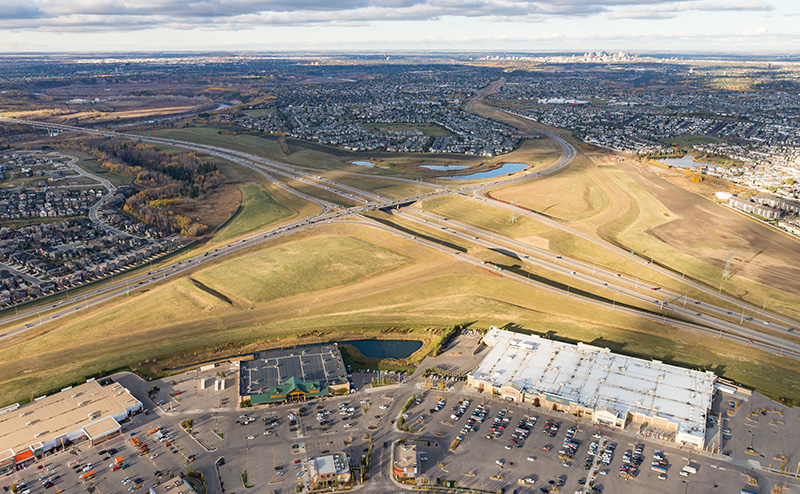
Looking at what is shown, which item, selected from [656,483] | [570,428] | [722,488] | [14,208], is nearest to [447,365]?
[570,428]

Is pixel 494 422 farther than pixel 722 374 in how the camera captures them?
No

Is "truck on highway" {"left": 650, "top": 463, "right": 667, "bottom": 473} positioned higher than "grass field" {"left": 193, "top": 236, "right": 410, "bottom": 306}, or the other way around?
"grass field" {"left": 193, "top": 236, "right": 410, "bottom": 306}

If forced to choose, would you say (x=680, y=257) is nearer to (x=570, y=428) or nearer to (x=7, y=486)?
(x=570, y=428)

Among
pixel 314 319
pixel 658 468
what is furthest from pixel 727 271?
pixel 314 319

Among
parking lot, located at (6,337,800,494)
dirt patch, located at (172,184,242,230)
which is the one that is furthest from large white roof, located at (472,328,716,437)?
dirt patch, located at (172,184,242,230)

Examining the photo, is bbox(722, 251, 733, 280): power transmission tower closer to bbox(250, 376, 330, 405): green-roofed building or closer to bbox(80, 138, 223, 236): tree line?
bbox(250, 376, 330, 405): green-roofed building

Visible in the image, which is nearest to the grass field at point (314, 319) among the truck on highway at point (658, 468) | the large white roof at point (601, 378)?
the large white roof at point (601, 378)
